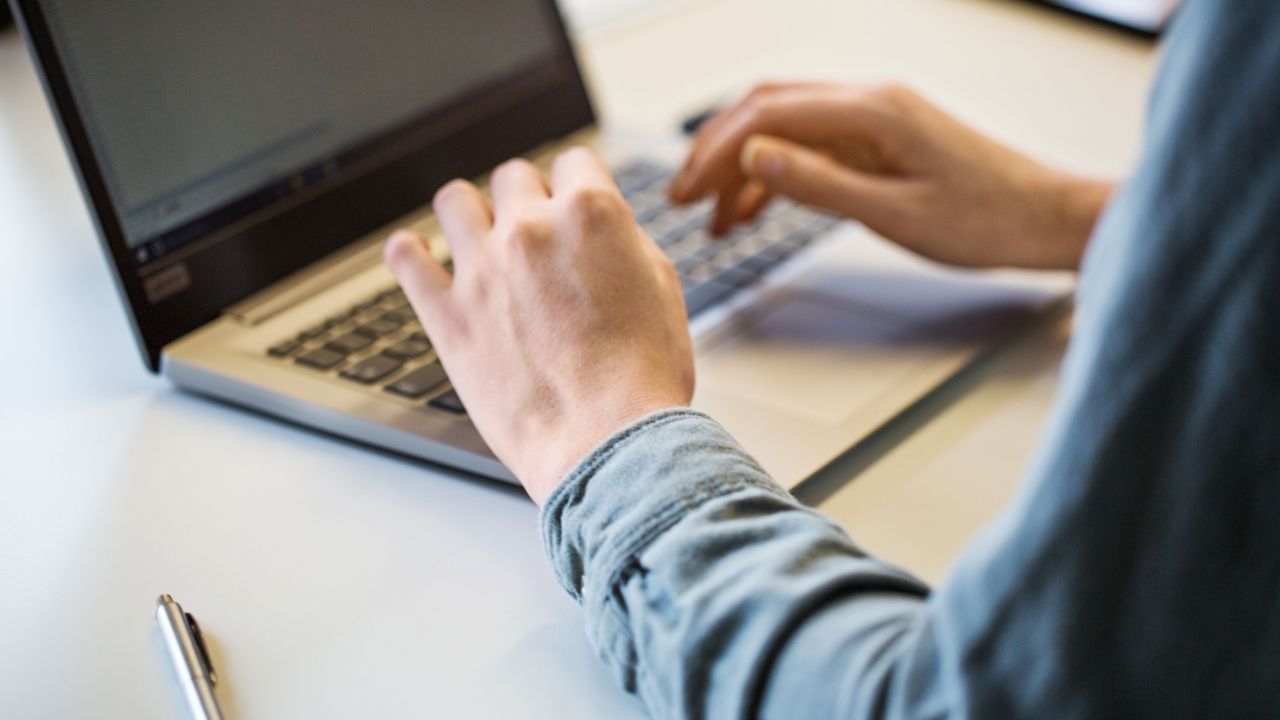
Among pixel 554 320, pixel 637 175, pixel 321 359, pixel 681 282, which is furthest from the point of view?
pixel 637 175

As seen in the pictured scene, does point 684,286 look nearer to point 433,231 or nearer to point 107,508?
point 433,231

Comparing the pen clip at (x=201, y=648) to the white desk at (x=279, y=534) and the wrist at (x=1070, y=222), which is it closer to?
the white desk at (x=279, y=534)

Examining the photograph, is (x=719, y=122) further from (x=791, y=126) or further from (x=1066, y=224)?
(x=1066, y=224)

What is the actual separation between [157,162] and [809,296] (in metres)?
0.37

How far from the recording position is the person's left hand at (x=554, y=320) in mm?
502

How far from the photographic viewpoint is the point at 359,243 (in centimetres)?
75

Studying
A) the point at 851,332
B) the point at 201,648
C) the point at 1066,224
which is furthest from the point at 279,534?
the point at 1066,224

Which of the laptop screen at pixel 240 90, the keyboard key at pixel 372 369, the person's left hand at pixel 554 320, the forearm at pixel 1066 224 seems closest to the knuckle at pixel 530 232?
the person's left hand at pixel 554 320

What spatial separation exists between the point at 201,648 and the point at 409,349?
20 centimetres

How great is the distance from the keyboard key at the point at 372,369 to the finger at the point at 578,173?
120 mm

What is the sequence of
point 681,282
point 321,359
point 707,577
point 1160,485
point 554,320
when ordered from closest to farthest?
point 1160,485
point 707,577
point 554,320
point 321,359
point 681,282

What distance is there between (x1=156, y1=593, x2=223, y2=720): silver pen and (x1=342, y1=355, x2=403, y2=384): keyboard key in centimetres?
15

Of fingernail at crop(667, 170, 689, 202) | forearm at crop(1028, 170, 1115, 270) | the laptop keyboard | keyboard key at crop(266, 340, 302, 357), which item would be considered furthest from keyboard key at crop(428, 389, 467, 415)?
forearm at crop(1028, 170, 1115, 270)

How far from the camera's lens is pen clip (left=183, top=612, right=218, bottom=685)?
478 millimetres
